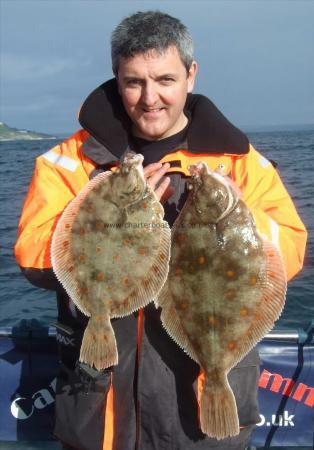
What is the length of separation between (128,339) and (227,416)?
63 cm

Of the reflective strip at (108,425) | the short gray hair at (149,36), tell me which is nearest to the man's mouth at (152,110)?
the short gray hair at (149,36)

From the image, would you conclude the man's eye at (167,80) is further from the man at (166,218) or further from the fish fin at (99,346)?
the fish fin at (99,346)

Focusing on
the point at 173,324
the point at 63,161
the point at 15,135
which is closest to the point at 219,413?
the point at 173,324

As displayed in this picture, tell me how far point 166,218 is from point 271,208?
541 millimetres

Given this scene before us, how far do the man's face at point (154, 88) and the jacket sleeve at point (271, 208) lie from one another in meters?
0.47

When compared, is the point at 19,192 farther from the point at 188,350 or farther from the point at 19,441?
the point at 188,350

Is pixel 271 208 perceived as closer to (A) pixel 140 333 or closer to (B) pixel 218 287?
(B) pixel 218 287

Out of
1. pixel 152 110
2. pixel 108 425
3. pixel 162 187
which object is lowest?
pixel 108 425

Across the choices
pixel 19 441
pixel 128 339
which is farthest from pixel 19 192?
pixel 128 339

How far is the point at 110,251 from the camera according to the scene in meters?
2.47

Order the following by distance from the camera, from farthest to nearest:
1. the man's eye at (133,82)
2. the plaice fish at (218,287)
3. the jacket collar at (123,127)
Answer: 1. the jacket collar at (123,127)
2. the man's eye at (133,82)
3. the plaice fish at (218,287)

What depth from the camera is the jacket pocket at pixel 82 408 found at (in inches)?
108

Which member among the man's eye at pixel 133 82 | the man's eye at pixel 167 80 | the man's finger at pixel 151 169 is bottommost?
the man's finger at pixel 151 169

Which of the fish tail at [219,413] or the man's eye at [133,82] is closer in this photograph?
the fish tail at [219,413]
